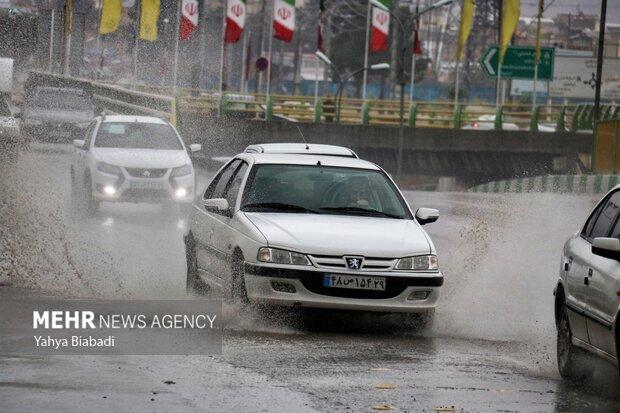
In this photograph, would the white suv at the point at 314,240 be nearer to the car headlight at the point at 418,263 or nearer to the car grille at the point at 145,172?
the car headlight at the point at 418,263

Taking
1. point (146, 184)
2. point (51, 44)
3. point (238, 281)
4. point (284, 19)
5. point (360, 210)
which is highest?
point (284, 19)

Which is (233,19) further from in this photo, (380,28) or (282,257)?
(282,257)

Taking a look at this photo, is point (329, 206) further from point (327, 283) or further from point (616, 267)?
point (616, 267)

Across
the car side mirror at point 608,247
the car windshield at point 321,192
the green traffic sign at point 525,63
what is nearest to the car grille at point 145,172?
the car windshield at point 321,192

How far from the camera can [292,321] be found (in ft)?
37.4

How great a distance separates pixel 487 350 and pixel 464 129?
49.4 meters

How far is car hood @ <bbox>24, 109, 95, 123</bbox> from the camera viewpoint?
41.2 meters

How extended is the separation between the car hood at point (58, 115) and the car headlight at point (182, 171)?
18534 millimetres

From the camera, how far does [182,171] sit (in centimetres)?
2308

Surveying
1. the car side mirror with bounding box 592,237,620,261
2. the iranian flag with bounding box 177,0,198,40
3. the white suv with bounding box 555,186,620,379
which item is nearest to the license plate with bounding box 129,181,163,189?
the white suv with bounding box 555,186,620,379

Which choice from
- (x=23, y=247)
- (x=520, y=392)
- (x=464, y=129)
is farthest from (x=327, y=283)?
(x=464, y=129)

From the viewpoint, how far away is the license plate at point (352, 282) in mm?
10797

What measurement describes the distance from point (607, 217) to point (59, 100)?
34.5m

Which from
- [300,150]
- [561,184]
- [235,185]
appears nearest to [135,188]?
[300,150]
